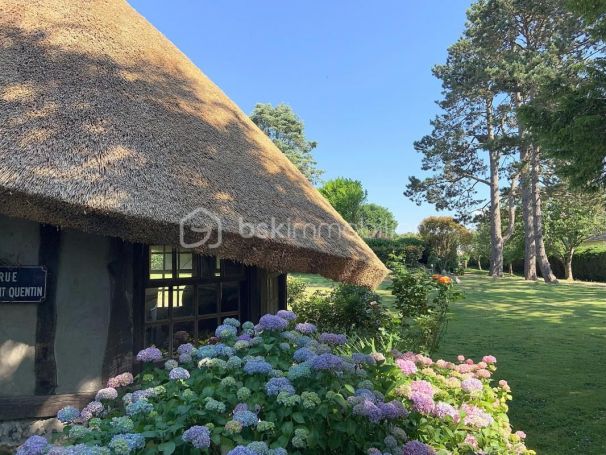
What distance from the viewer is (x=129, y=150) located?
3.68 meters

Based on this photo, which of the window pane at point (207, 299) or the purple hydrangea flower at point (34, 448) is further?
the window pane at point (207, 299)

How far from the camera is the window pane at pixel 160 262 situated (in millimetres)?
4703

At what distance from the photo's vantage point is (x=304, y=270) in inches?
172

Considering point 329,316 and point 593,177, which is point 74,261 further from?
point 593,177

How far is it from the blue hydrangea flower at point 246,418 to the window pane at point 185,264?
3.18 meters

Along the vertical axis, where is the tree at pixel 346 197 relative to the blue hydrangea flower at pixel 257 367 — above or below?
above

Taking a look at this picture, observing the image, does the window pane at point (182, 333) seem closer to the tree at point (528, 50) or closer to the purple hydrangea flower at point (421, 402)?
the purple hydrangea flower at point (421, 402)

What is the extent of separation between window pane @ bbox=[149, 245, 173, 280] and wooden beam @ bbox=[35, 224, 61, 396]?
3.07ft

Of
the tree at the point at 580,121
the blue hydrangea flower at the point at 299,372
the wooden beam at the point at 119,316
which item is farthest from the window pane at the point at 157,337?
the tree at the point at 580,121

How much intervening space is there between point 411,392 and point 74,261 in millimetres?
3245

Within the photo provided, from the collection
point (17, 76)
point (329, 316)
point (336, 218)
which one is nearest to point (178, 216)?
point (17, 76)

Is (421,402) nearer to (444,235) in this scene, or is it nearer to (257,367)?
(257,367)

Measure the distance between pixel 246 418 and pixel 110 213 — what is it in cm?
200

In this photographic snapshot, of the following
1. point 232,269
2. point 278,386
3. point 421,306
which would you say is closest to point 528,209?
point 421,306
